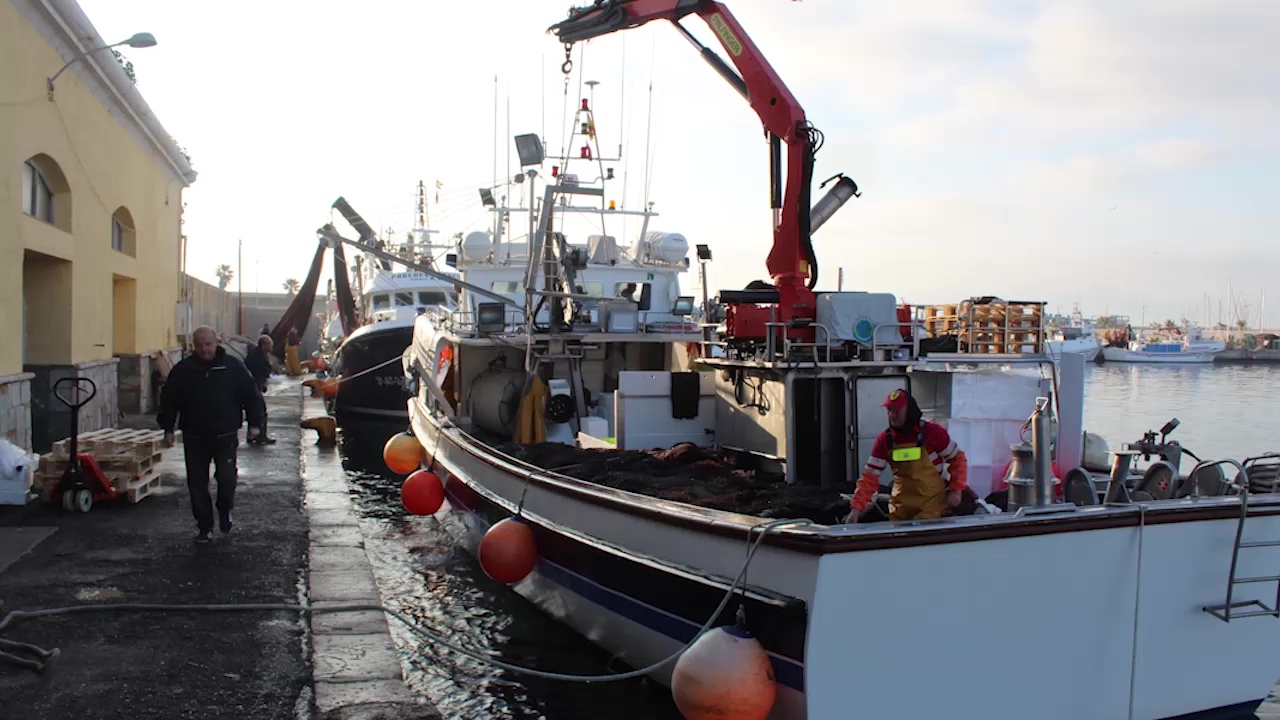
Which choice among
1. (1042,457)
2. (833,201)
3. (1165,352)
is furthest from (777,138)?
(1165,352)

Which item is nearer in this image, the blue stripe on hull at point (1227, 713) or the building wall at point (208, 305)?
the blue stripe on hull at point (1227, 713)

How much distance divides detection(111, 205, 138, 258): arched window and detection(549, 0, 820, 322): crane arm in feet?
34.4

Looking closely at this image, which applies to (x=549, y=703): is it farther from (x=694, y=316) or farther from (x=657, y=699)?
(x=694, y=316)

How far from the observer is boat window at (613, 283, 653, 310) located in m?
12.0

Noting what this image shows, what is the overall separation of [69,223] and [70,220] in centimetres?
4

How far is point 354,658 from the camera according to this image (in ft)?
17.9

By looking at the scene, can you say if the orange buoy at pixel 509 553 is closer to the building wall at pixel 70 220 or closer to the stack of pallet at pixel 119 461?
the stack of pallet at pixel 119 461

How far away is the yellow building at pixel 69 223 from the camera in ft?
33.6

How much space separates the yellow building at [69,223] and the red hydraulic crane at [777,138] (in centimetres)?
643

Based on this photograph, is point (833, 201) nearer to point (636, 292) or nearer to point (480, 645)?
point (480, 645)

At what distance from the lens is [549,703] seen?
612cm

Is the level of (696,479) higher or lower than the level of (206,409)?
lower

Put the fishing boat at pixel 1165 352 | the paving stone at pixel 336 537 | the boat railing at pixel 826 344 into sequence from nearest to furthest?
1. the boat railing at pixel 826 344
2. the paving stone at pixel 336 537
3. the fishing boat at pixel 1165 352

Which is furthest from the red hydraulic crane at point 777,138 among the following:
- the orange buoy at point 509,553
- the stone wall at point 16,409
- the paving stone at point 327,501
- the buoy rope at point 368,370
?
the buoy rope at point 368,370
